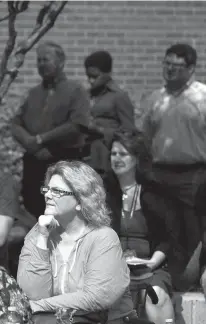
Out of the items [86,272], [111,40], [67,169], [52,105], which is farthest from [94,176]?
[111,40]

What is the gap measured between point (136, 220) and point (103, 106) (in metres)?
1.90

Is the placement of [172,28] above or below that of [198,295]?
above

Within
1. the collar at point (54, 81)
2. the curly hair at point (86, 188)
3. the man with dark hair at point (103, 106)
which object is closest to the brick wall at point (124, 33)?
the man with dark hair at point (103, 106)

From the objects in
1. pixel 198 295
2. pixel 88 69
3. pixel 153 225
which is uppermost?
pixel 88 69

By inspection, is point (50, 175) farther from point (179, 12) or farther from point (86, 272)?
point (179, 12)

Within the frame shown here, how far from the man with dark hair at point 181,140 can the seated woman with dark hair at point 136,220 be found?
0.37m

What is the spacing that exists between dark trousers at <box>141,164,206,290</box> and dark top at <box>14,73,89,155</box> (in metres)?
0.73

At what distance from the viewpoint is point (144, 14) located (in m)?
10.3

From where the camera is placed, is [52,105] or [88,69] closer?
[52,105]

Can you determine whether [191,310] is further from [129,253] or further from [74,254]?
[74,254]

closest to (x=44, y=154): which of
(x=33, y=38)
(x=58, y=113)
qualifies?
(x=58, y=113)

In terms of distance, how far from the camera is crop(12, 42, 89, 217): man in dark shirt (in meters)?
7.79

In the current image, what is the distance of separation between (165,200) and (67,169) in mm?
1604

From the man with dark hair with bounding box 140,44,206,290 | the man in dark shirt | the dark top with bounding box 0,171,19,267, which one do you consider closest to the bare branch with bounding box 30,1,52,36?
the dark top with bounding box 0,171,19,267
